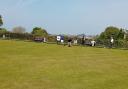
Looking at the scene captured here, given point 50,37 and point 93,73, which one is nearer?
point 93,73

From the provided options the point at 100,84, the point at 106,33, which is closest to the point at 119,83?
the point at 100,84

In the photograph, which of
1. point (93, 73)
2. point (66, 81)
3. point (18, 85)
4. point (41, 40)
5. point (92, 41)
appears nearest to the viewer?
point (18, 85)

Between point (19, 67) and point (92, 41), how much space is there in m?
34.4

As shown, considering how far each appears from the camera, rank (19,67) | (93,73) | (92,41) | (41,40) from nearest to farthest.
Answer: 1. (93,73)
2. (19,67)
3. (92,41)
4. (41,40)

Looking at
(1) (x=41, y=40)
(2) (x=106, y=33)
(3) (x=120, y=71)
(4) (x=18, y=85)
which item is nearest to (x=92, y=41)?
(1) (x=41, y=40)

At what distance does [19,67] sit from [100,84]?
7.06 meters

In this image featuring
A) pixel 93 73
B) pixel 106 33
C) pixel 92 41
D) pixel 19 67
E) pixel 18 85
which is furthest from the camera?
pixel 106 33

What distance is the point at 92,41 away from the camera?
56750 mm

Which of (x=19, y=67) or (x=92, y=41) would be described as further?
(x=92, y=41)

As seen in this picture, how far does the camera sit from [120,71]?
75.8ft

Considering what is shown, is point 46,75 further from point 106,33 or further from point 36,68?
point 106,33

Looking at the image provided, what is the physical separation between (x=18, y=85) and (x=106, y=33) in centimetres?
10784

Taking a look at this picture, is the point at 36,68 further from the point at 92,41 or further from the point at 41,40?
the point at 41,40

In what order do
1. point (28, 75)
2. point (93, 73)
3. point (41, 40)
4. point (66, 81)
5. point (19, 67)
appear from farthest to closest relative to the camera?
point (41, 40), point (19, 67), point (93, 73), point (28, 75), point (66, 81)
